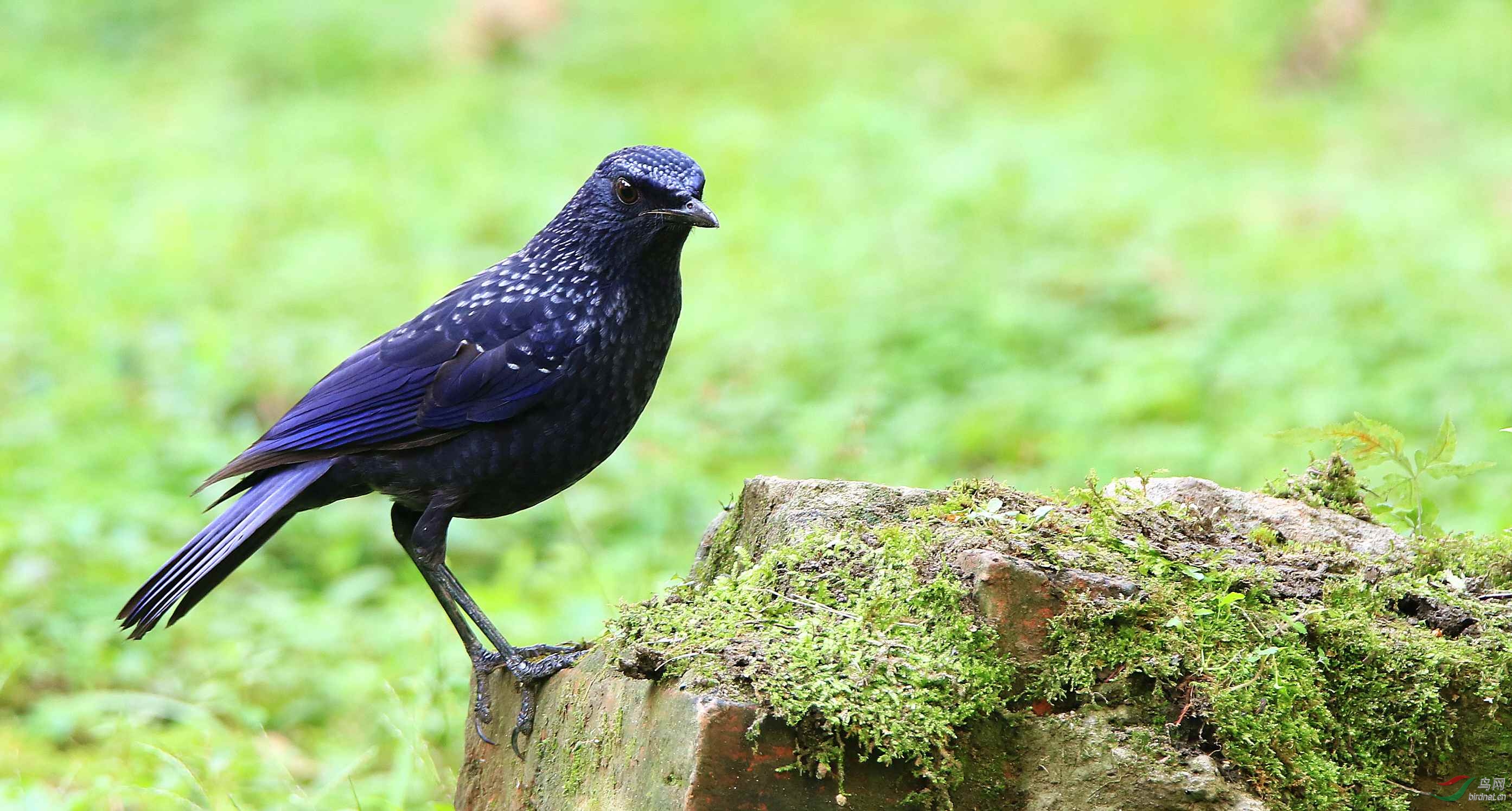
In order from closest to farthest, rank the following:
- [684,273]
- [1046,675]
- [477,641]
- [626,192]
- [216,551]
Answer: [1046,675]
[477,641]
[216,551]
[626,192]
[684,273]

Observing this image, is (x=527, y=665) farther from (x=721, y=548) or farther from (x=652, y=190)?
(x=652, y=190)

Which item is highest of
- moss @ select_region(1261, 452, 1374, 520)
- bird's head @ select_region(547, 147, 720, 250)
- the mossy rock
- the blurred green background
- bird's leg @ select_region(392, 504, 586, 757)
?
the blurred green background

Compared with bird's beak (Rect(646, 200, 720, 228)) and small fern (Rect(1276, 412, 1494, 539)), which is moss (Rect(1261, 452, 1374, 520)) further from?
bird's beak (Rect(646, 200, 720, 228))

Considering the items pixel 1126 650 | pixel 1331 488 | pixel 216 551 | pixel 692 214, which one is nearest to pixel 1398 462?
pixel 1331 488

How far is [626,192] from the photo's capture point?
3586 mm

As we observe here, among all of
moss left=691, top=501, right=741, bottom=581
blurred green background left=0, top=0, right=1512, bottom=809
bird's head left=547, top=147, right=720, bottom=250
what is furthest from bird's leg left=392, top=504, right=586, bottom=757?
bird's head left=547, top=147, right=720, bottom=250

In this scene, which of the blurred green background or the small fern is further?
the blurred green background

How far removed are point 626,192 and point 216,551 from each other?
4.71ft

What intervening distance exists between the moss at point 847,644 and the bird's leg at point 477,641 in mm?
402

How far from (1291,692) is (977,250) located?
742 centimetres

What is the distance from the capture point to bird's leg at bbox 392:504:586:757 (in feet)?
9.87

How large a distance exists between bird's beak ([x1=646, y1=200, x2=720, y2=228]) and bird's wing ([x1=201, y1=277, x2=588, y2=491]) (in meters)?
0.35

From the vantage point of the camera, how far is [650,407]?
7895 mm

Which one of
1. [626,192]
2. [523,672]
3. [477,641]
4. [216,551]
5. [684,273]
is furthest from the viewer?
[684,273]
